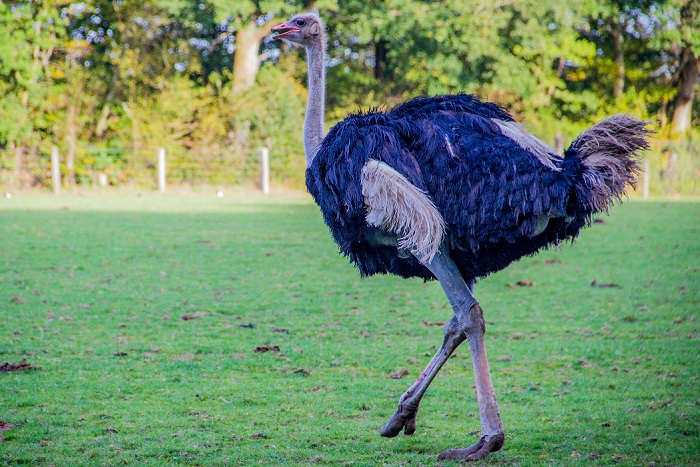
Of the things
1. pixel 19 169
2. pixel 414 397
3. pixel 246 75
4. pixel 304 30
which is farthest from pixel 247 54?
pixel 414 397

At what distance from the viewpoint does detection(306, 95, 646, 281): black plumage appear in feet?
13.1

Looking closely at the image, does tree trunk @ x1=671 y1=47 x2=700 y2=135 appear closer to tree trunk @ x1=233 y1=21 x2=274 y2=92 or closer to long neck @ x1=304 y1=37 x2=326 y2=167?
tree trunk @ x1=233 y1=21 x2=274 y2=92

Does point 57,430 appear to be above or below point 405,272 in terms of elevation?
below

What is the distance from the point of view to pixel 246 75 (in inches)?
1131

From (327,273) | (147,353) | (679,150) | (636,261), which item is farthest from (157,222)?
(679,150)

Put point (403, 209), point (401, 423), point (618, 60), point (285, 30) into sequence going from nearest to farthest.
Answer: point (403, 209) → point (401, 423) → point (285, 30) → point (618, 60)

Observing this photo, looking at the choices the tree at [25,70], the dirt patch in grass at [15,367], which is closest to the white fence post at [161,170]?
the tree at [25,70]

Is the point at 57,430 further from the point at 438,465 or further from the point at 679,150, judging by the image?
the point at 679,150

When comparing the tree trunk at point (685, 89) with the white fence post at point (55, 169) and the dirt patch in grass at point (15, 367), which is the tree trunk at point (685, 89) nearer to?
the white fence post at point (55, 169)

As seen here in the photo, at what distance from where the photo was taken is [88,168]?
25.1 meters

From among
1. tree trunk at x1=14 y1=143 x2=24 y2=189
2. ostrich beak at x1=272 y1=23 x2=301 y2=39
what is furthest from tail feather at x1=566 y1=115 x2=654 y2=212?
tree trunk at x1=14 y1=143 x2=24 y2=189

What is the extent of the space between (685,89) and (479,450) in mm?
30482

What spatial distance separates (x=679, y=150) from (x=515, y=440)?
2420 centimetres

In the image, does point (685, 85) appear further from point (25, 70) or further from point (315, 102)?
point (315, 102)
